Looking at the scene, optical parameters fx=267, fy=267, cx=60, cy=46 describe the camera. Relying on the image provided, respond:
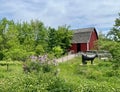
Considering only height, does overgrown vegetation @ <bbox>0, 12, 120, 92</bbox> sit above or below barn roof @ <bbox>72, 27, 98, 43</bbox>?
below

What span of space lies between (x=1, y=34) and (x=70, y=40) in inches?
623

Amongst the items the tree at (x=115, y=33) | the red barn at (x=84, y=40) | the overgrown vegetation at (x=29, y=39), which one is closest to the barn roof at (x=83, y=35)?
the red barn at (x=84, y=40)

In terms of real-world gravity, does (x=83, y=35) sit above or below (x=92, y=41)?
above

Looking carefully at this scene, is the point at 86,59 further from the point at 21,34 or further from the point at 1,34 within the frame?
the point at 21,34

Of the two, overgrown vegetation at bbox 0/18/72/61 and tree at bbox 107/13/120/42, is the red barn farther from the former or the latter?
tree at bbox 107/13/120/42

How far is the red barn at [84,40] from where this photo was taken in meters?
45.8

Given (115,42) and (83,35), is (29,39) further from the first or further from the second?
(115,42)

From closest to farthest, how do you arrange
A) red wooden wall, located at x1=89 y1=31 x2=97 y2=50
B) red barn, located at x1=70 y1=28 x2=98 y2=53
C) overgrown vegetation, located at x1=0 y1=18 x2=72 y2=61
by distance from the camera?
1. overgrown vegetation, located at x1=0 y1=18 x2=72 y2=61
2. red barn, located at x1=70 y1=28 x2=98 y2=53
3. red wooden wall, located at x1=89 y1=31 x2=97 y2=50

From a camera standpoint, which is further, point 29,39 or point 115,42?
point 29,39

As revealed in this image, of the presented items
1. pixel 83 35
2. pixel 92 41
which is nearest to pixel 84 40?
pixel 83 35

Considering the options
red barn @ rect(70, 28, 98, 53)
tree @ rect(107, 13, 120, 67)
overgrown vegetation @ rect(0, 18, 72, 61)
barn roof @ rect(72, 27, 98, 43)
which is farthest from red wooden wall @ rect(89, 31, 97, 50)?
tree @ rect(107, 13, 120, 67)

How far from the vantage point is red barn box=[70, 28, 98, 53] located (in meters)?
45.8

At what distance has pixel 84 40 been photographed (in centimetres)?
4619

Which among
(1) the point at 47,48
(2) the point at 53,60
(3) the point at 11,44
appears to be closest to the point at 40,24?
(1) the point at 47,48
